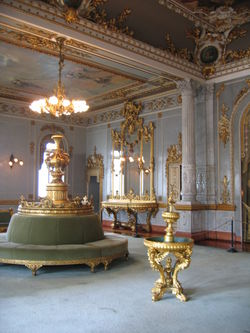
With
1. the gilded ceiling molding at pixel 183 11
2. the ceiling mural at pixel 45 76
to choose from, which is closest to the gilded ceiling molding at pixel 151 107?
the ceiling mural at pixel 45 76

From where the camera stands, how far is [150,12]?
8234 mm

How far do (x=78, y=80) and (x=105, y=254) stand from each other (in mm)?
7328

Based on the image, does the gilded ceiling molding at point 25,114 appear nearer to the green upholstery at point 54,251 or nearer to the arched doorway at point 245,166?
the arched doorway at point 245,166

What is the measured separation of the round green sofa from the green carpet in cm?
21

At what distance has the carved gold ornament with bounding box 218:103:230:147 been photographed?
9727 mm

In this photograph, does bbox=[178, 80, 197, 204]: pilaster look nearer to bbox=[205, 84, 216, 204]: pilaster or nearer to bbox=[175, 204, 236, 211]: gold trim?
bbox=[175, 204, 236, 211]: gold trim

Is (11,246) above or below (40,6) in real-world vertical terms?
below

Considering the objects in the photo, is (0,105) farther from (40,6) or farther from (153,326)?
(153,326)

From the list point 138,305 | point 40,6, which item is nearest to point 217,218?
point 138,305

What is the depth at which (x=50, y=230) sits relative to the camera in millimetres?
6102

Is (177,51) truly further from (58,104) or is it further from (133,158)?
(133,158)

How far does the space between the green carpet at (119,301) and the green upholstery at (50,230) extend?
0.47 m

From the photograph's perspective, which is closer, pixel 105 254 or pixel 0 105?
pixel 105 254

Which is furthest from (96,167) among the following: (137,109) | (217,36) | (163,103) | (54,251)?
(54,251)
